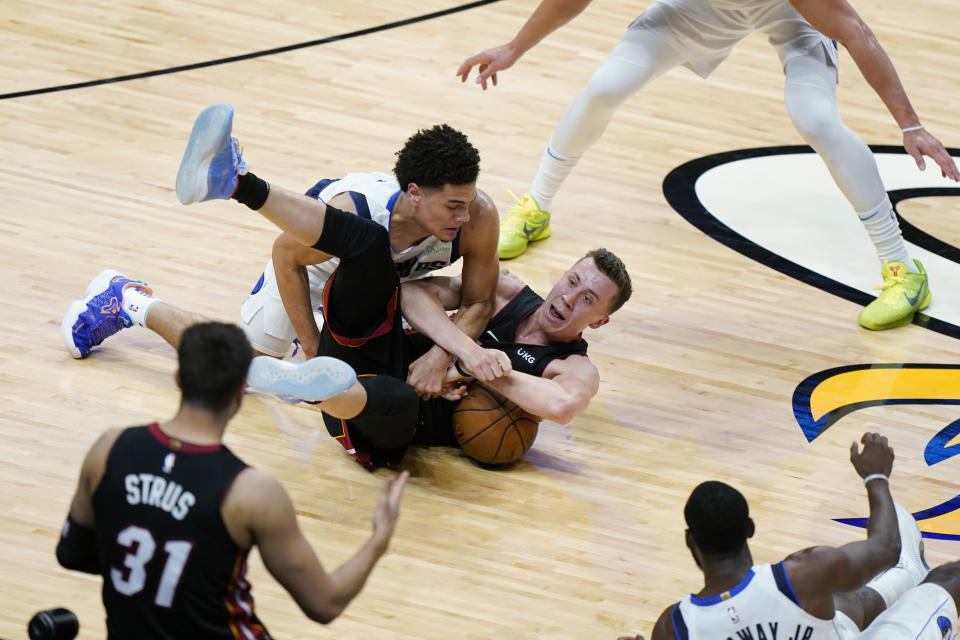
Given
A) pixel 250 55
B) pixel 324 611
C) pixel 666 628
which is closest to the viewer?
pixel 324 611

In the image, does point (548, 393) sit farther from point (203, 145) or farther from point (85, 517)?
point (85, 517)

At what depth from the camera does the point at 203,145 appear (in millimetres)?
3662

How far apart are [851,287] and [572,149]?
1496 mm

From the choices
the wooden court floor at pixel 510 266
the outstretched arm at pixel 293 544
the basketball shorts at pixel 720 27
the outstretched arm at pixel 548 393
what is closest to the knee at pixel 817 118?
the basketball shorts at pixel 720 27

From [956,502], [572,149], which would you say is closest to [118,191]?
[572,149]

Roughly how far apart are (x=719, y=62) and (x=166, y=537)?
3979 mm

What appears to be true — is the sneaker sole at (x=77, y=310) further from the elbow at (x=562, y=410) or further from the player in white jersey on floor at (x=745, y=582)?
the player in white jersey on floor at (x=745, y=582)

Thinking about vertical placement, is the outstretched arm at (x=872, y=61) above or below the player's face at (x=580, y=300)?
above

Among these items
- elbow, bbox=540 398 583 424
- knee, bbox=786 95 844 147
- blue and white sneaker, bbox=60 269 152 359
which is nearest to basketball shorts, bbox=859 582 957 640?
elbow, bbox=540 398 583 424

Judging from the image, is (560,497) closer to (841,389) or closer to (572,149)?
(841,389)

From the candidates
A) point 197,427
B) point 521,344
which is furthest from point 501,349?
point 197,427

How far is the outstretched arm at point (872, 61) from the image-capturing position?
5.00 m

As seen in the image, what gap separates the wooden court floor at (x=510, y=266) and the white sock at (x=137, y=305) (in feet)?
0.74

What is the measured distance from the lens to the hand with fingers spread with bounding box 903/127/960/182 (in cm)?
500
